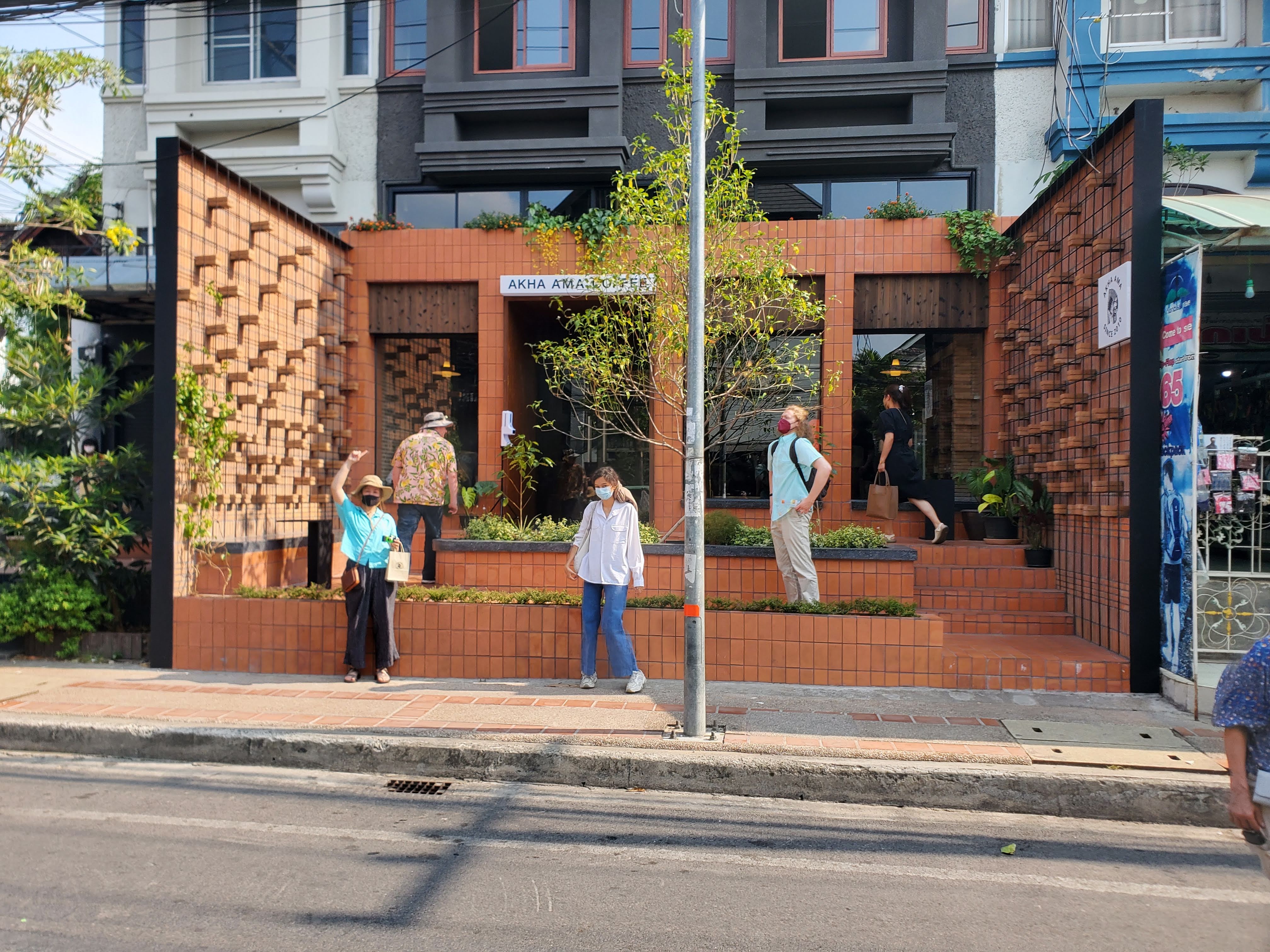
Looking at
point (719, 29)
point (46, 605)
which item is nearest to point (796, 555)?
point (46, 605)

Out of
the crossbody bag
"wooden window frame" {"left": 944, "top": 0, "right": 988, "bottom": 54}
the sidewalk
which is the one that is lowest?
the sidewalk

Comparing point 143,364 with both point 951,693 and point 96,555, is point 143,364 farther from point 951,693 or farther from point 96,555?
point 951,693

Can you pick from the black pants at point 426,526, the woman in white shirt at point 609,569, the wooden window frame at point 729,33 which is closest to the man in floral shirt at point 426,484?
the black pants at point 426,526

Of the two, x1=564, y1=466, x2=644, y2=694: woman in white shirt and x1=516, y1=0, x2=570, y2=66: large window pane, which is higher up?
x1=516, y1=0, x2=570, y2=66: large window pane

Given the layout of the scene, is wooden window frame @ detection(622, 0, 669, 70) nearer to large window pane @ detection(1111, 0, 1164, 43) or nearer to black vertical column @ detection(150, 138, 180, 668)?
large window pane @ detection(1111, 0, 1164, 43)

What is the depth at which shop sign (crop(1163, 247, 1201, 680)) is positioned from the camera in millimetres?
6746

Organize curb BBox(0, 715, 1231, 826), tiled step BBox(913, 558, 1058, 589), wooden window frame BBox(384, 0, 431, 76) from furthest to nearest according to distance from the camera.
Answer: wooden window frame BBox(384, 0, 431, 76) < tiled step BBox(913, 558, 1058, 589) < curb BBox(0, 715, 1231, 826)

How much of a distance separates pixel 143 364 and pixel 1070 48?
14373mm

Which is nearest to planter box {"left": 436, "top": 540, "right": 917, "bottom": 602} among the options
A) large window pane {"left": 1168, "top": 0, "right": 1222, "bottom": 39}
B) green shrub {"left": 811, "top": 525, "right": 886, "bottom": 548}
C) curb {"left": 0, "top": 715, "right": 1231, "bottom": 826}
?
green shrub {"left": 811, "top": 525, "right": 886, "bottom": 548}

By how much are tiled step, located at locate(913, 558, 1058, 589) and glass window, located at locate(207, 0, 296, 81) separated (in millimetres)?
12301

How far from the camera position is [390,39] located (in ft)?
45.8

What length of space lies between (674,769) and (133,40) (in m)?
15.0

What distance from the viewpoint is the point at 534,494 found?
13.5m

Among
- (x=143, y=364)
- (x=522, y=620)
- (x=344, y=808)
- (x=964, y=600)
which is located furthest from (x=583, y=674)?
(x=143, y=364)
